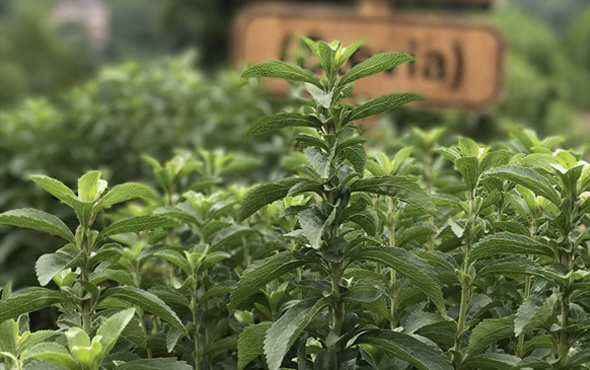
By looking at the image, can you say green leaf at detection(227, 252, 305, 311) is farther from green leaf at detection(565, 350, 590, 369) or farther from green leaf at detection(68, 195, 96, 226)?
green leaf at detection(565, 350, 590, 369)

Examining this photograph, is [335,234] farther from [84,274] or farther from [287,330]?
[84,274]

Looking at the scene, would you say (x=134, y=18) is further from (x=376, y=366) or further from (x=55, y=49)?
(x=376, y=366)

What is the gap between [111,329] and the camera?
0.83 metres

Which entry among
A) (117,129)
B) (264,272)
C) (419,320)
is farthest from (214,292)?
(117,129)

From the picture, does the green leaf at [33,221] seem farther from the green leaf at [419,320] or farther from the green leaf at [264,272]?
the green leaf at [419,320]

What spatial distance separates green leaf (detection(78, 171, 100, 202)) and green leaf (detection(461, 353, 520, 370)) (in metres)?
0.51

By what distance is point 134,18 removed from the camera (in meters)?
37.7

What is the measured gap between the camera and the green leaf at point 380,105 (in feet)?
3.09

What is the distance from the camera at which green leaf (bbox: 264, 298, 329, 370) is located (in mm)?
826

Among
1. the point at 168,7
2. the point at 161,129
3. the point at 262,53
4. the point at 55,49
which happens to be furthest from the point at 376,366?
the point at 55,49

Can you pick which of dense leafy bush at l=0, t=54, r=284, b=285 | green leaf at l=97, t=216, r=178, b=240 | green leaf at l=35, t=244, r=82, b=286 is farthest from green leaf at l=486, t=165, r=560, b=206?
dense leafy bush at l=0, t=54, r=284, b=285

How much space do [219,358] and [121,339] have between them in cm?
23

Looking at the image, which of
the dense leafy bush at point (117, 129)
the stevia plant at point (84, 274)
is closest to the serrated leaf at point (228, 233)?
the stevia plant at point (84, 274)

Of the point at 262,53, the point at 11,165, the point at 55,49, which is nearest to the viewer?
the point at 11,165
